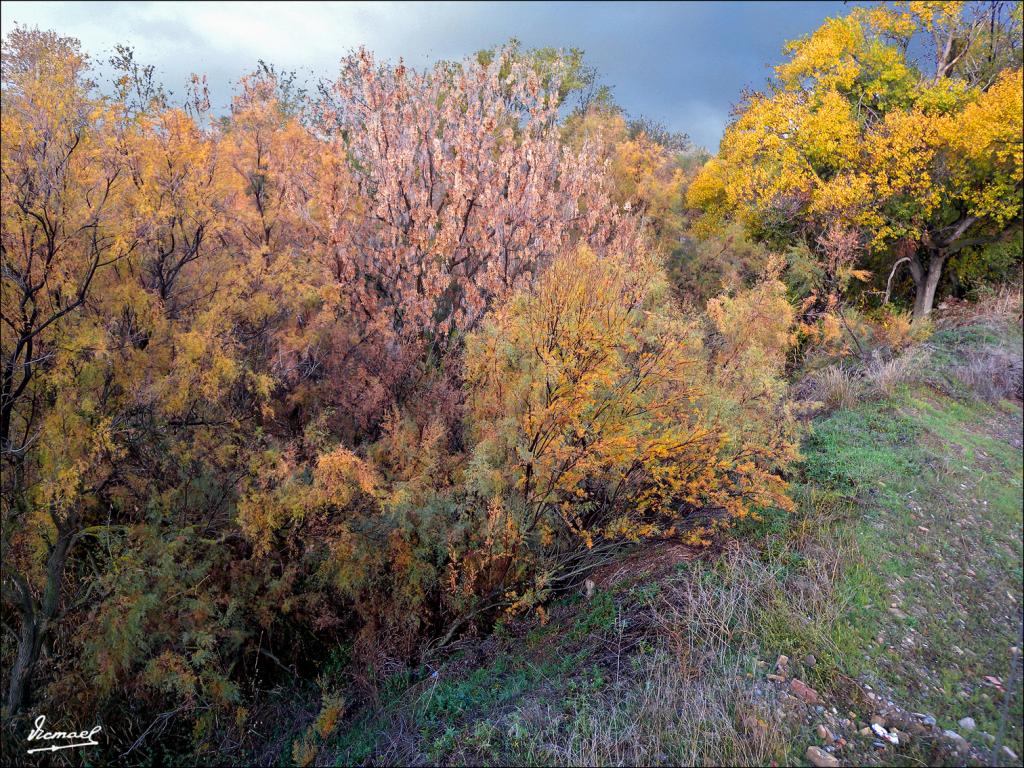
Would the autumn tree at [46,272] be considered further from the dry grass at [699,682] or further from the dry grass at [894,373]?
the dry grass at [894,373]

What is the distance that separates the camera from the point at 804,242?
41.3 feet

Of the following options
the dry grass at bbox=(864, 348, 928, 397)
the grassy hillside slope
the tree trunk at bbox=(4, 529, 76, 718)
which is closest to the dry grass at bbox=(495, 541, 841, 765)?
the grassy hillside slope

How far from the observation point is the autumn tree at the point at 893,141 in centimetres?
992

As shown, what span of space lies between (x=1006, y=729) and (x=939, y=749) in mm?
348

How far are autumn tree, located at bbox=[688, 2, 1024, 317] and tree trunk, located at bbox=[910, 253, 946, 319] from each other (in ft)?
0.09

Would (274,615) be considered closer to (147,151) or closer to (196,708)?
(196,708)

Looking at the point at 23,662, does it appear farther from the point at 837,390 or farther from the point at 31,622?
the point at 837,390

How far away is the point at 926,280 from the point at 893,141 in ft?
10.9

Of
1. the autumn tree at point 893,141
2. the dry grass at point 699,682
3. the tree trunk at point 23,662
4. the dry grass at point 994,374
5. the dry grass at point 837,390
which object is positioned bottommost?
the tree trunk at point 23,662

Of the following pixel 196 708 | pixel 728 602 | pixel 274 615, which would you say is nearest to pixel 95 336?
pixel 274 615

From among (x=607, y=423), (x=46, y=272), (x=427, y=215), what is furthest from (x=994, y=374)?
(x=46, y=272)

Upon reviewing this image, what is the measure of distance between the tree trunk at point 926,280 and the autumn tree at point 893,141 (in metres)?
0.03
